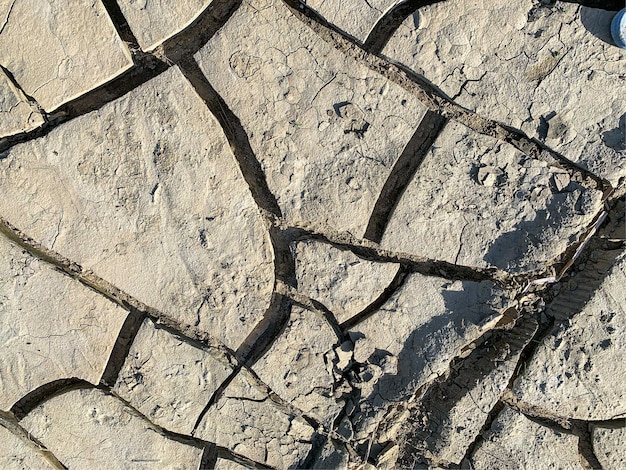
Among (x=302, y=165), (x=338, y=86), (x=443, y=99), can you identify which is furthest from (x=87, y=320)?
(x=443, y=99)

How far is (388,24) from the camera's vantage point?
6.54 feet

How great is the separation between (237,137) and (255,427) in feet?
3.77

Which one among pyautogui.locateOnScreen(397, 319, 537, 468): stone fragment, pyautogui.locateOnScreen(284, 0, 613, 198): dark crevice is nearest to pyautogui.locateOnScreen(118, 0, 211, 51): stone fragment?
pyautogui.locateOnScreen(284, 0, 613, 198): dark crevice

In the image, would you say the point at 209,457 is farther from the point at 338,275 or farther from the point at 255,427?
the point at 338,275

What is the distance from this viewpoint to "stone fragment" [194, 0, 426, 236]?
6.47 feet

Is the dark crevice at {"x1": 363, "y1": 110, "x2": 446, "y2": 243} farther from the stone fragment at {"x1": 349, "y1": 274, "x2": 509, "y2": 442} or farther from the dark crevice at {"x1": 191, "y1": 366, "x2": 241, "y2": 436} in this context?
the dark crevice at {"x1": 191, "y1": 366, "x2": 241, "y2": 436}

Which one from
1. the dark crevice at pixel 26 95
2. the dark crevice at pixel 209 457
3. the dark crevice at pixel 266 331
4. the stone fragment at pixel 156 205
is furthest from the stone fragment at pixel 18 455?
the dark crevice at pixel 26 95

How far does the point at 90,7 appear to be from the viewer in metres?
1.97

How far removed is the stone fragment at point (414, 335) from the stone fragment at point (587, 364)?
271 millimetres

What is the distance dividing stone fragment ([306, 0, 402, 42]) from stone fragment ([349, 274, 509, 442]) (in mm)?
953

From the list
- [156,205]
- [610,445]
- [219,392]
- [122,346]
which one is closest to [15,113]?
[156,205]

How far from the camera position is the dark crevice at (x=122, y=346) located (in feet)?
6.95

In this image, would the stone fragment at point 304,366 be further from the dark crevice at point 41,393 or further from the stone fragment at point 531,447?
the dark crevice at point 41,393

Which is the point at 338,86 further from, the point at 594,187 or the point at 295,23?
the point at 594,187
